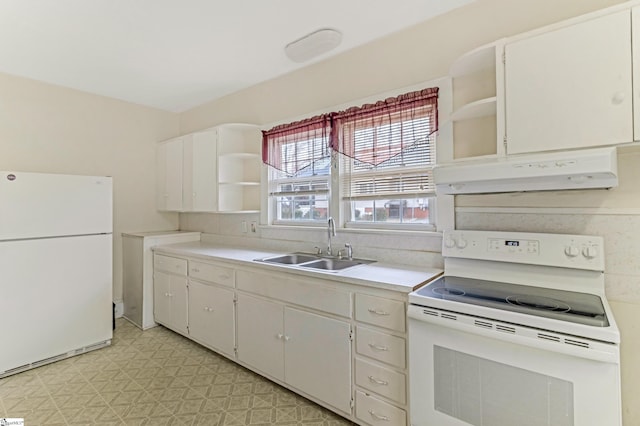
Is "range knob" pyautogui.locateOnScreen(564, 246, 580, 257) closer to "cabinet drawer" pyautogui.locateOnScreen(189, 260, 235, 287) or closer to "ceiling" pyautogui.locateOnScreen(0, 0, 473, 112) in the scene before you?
"ceiling" pyautogui.locateOnScreen(0, 0, 473, 112)

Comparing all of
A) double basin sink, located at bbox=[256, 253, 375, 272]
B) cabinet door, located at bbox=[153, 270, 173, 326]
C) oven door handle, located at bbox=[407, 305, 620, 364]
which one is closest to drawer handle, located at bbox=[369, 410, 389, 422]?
oven door handle, located at bbox=[407, 305, 620, 364]

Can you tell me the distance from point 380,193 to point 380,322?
1.05m

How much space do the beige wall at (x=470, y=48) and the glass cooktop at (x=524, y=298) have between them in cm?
31

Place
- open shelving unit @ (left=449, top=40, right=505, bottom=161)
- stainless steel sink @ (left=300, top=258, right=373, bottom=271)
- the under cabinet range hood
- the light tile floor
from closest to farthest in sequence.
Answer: the under cabinet range hood < open shelving unit @ (left=449, top=40, right=505, bottom=161) < the light tile floor < stainless steel sink @ (left=300, top=258, right=373, bottom=271)

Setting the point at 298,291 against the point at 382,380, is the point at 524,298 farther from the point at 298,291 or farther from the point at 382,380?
the point at 298,291

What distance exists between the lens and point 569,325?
3.86 ft

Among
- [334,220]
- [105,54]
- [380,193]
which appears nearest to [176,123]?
[105,54]

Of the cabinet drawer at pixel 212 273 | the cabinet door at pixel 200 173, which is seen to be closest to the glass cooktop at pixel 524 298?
the cabinet drawer at pixel 212 273

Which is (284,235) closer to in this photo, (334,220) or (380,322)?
(334,220)

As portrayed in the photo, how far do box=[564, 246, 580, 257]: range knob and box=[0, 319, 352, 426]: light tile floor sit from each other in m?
1.58

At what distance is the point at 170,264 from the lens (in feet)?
10.5

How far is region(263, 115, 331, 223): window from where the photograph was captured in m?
2.72

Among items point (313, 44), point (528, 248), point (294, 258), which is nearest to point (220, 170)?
point (294, 258)

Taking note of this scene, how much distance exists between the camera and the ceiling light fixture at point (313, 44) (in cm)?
229
